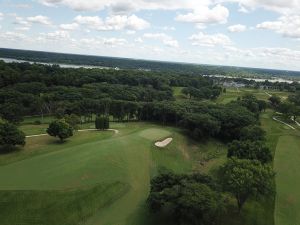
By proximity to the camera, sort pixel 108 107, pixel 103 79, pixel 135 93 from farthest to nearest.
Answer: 1. pixel 103 79
2. pixel 135 93
3. pixel 108 107

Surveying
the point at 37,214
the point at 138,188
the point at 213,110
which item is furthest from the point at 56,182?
the point at 213,110

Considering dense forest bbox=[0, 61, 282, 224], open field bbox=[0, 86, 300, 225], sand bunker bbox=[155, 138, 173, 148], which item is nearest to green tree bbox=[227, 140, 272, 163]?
dense forest bbox=[0, 61, 282, 224]

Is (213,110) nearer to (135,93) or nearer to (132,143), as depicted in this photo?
(132,143)

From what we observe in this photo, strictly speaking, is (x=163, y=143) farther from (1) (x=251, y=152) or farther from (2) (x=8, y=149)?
(2) (x=8, y=149)

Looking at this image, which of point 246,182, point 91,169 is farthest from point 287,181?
point 91,169

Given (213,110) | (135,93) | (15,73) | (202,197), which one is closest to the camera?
(202,197)

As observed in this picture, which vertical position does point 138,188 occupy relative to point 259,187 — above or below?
below
